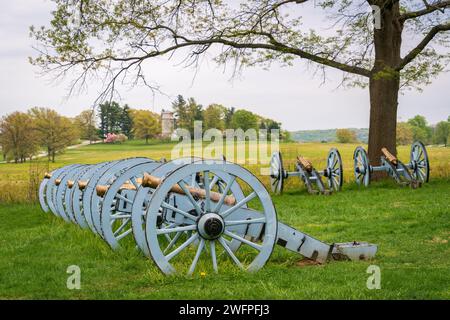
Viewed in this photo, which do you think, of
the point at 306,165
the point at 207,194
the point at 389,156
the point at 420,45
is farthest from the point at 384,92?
the point at 207,194

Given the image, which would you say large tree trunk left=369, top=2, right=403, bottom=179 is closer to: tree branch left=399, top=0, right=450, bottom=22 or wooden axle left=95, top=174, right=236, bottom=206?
tree branch left=399, top=0, right=450, bottom=22

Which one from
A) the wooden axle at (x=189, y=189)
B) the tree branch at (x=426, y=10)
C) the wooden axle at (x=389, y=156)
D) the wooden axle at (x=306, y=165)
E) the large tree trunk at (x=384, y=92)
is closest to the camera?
the wooden axle at (x=189, y=189)

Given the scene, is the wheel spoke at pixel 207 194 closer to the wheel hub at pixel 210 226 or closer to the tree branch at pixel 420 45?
the wheel hub at pixel 210 226

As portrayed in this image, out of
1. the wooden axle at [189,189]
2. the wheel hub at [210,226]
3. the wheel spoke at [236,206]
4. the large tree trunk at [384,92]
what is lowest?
the wheel hub at [210,226]

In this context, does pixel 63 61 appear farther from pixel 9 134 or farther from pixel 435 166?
pixel 435 166

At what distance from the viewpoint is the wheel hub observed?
20.2ft

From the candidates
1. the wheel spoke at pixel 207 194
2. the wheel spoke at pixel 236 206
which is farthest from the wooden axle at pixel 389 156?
the wheel spoke at pixel 207 194

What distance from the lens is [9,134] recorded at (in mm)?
23234

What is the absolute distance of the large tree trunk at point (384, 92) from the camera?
62.7 ft

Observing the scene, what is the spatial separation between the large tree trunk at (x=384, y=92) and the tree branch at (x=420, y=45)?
411 mm

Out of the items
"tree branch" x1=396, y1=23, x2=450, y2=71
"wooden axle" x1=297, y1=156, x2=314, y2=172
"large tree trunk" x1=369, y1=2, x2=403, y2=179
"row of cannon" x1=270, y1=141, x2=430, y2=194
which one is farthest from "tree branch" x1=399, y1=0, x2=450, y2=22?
"wooden axle" x1=297, y1=156, x2=314, y2=172

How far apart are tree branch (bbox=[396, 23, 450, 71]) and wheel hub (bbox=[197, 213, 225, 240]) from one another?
542 inches

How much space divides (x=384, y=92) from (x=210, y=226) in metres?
14.1
